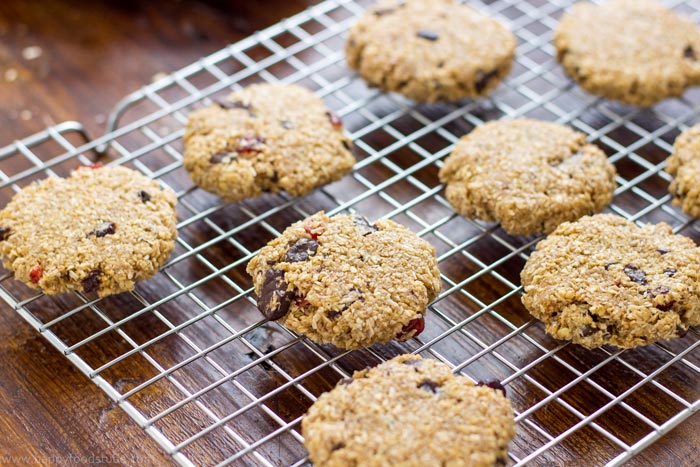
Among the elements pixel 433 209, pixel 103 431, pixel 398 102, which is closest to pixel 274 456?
pixel 103 431

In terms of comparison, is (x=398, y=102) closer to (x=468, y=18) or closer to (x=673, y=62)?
(x=468, y=18)

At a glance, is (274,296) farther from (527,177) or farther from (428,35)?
(428,35)

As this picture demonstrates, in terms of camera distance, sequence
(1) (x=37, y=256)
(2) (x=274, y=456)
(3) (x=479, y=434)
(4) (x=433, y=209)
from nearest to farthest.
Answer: (3) (x=479, y=434) → (2) (x=274, y=456) → (1) (x=37, y=256) → (4) (x=433, y=209)

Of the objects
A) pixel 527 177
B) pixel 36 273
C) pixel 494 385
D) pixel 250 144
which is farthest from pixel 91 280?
pixel 527 177

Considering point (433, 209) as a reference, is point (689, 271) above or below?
above

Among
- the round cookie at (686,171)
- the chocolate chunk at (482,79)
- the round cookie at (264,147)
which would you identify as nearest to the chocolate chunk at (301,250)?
the round cookie at (264,147)

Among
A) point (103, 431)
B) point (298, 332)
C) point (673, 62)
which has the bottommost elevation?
point (103, 431)

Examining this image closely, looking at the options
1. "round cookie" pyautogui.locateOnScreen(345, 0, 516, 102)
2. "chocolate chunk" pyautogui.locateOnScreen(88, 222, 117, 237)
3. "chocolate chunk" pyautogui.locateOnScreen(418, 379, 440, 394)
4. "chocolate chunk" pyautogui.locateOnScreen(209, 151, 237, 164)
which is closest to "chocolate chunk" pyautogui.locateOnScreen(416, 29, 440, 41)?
"round cookie" pyautogui.locateOnScreen(345, 0, 516, 102)

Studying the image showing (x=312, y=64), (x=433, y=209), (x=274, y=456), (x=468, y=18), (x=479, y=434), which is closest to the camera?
(x=479, y=434)
